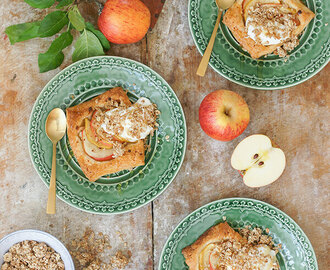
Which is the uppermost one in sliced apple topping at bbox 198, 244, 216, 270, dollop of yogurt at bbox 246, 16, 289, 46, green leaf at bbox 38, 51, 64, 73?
dollop of yogurt at bbox 246, 16, 289, 46

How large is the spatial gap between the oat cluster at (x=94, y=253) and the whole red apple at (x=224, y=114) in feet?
2.15

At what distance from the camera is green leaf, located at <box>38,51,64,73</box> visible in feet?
4.93

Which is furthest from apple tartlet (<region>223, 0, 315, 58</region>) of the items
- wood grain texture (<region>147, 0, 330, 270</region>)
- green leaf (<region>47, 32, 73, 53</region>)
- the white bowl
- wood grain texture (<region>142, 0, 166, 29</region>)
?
the white bowl

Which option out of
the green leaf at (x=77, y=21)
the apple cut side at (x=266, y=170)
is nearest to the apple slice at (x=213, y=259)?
the apple cut side at (x=266, y=170)

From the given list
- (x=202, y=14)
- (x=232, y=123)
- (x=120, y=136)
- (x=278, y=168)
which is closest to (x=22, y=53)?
(x=120, y=136)

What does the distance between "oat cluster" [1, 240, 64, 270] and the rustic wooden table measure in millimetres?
116

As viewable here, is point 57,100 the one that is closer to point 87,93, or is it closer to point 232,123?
point 87,93

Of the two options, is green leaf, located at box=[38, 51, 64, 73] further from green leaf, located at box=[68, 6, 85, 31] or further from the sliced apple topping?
the sliced apple topping

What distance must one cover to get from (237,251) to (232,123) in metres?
0.51

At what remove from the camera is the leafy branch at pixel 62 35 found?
57.7 inches

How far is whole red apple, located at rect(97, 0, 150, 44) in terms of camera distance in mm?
1451

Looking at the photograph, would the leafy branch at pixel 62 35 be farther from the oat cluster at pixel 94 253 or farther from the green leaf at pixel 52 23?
the oat cluster at pixel 94 253

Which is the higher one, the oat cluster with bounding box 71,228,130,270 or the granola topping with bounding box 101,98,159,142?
the granola topping with bounding box 101,98,159,142

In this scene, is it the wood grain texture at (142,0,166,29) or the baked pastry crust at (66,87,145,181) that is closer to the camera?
the baked pastry crust at (66,87,145,181)
